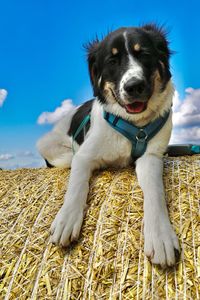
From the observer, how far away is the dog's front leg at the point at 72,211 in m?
2.80

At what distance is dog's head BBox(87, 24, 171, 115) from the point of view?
10.6ft

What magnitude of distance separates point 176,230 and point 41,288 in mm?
970

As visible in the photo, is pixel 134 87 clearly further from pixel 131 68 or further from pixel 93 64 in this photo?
pixel 93 64

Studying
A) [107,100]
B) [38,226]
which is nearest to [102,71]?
[107,100]

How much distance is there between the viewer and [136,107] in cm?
345

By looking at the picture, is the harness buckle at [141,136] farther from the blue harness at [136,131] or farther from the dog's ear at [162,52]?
the dog's ear at [162,52]

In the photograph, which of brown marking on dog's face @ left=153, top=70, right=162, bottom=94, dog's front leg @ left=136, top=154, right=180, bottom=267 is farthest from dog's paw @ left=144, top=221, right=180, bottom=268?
brown marking on dog's face @ left=153, top=70, right=162, bottom=94

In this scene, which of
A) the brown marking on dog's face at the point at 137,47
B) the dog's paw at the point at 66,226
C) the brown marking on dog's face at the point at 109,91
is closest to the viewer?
the dog's paw at the point at 66,226

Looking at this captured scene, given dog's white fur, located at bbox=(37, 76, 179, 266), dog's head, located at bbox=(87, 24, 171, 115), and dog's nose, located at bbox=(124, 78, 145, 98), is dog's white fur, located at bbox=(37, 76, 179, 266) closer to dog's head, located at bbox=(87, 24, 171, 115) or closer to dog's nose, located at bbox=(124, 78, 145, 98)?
dog's head, located at bbox=(87, 24, 171, 115)

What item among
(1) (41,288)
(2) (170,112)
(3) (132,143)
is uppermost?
(2) (170,112)

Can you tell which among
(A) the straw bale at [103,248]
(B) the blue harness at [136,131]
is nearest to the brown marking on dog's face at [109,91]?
(B) the blue harness at [136,131]

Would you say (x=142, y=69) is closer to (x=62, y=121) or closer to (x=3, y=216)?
(x=3, y=216)

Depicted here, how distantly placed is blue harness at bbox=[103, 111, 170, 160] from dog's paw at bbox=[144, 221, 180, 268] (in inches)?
42.1

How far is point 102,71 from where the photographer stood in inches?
146
